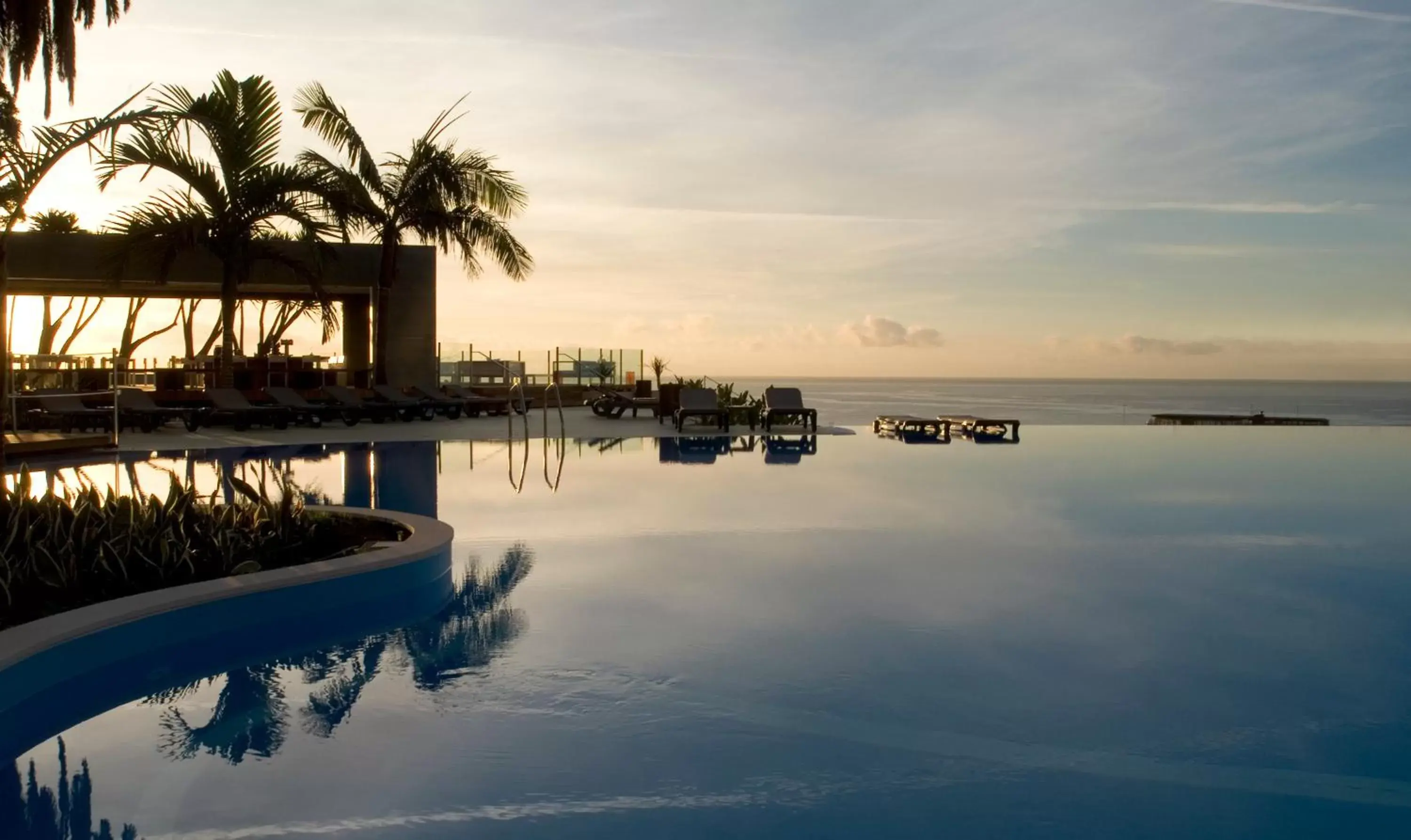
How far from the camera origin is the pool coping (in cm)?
407

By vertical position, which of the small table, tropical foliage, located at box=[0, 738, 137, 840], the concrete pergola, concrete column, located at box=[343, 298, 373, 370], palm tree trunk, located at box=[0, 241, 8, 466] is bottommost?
tropical foliage, located at box=[0, 738, 137, 840]

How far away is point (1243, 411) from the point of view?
135ft

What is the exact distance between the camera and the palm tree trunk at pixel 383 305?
1908 centimetres

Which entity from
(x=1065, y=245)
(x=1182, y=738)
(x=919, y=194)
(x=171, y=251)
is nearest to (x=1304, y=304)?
(x=1065, y=245)

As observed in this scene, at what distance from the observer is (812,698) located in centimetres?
402

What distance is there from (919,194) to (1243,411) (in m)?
24.5

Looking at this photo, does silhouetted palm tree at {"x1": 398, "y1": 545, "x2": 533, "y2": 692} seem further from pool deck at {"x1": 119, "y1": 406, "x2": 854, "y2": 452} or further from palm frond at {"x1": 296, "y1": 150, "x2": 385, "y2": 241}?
palm frond at {"x1": 296, "y1": 150, "x2": 385, "y2": 241}

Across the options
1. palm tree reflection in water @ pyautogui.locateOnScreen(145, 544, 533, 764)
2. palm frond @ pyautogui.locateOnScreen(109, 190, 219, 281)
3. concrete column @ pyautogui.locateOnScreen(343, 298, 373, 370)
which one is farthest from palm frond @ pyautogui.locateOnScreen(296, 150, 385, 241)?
palm tree reflection in water @ pyautogui.locateOnScreen(145, 544, 533, 764)

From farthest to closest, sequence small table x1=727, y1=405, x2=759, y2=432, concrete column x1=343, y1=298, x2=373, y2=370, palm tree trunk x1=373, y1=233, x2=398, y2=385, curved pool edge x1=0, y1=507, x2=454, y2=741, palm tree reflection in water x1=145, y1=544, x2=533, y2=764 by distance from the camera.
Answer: concrete column x1=343, y1=298, x2=373, y2=370 → palm tree trunk x1=373, y1=233, x2=398, y2=385 → small table x1=727, y1=405, x2=759, y2=432 → curved pool edge x1=0, y1=507, x2=454, y2=741 → palm tree reflection in water x1=145, y1=544, x2=533, y2=764

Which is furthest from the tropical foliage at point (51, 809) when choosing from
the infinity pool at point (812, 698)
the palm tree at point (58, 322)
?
the palm tree at point (58, 322)

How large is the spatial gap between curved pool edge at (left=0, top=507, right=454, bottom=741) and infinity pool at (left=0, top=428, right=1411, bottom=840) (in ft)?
0.28

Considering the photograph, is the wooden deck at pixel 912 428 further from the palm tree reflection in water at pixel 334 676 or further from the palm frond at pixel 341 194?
the palm tree reflection in water at pixel 334 676

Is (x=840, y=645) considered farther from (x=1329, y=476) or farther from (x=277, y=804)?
(x=1329, y=476)

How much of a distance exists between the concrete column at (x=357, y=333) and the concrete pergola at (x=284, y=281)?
0.06 feet
